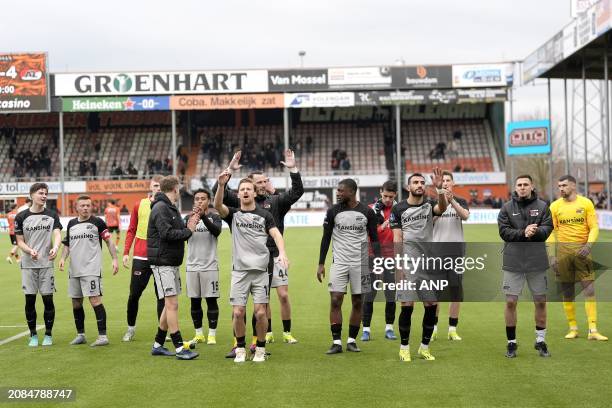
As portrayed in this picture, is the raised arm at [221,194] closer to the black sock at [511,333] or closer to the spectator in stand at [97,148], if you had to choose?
the black sock at [511,333]

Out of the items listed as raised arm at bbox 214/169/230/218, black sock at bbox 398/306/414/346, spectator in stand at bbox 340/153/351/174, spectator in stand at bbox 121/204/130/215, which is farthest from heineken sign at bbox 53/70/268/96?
black sock at bbox 398/306/414/346

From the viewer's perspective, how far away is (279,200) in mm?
9086

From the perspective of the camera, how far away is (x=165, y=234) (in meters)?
8.24

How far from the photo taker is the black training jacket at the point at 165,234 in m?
8.27

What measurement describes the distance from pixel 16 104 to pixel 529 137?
29.9 meters

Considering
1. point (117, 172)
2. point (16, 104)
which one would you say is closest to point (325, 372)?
point (16, 104)

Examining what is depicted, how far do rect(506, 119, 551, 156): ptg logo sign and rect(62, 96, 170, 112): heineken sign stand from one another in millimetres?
20579

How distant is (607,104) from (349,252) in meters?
23.7

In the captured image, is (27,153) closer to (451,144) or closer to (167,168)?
(167,168)

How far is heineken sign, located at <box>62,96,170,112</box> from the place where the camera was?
148 ft

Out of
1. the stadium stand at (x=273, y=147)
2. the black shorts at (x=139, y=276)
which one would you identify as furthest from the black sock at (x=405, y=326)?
the stadium stand at (x=273, y=147)

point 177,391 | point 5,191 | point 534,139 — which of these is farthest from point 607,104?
point 5,191

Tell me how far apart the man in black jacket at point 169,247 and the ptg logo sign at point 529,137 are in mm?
35666

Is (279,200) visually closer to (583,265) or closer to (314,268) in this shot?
(583,265)
